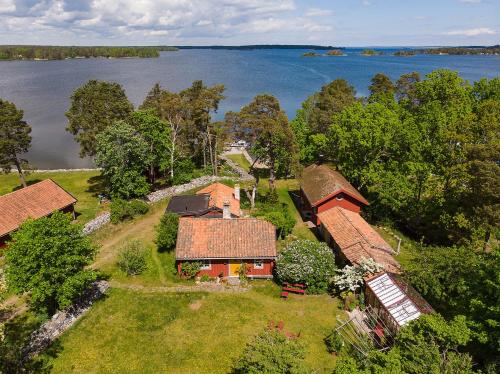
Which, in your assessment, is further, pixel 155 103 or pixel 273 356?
pixel 155 103

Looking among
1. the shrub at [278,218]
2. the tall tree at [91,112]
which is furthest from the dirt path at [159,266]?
the tall tree at [91,112]

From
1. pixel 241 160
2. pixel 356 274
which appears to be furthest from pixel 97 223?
pixel 241 160

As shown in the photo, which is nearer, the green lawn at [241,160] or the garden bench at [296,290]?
the garden bench at [296,290]

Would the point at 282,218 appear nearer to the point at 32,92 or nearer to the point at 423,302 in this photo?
the point at 423,302

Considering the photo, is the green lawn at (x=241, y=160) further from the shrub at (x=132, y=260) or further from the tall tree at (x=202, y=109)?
the shrub at (x=132, y=260)

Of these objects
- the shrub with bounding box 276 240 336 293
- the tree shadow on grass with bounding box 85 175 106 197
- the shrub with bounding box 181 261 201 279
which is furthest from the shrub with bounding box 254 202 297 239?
the tree shadow on grass with bounding box 85 175 106 197

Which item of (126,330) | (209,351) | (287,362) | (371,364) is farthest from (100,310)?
(371,364)

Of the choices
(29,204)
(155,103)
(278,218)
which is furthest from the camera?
(155,103)

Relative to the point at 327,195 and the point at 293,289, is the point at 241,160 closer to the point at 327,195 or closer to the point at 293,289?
the point at 327,195
